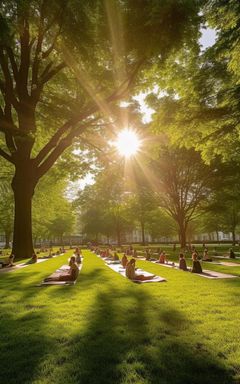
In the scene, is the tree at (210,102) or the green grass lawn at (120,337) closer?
the green grass lawn at (120,337)

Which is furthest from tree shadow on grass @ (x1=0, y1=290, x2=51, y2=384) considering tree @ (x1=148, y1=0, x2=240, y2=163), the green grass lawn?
tree @ (x1=148, y1=0, x2=240, y2=163)

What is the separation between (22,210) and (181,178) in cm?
2004

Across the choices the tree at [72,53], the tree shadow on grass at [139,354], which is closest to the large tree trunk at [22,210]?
the tree at [72,53]

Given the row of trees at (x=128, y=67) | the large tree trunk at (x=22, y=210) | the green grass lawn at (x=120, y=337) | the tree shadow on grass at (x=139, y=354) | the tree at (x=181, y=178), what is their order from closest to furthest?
the tree shadow on grass at (x=139, y=354)
the green grass lawn at (x=120, y=337)
the row of trees at (x=128, y=67)
the large tree trunk at (x=22, y=210)
the tree at (x=181, y=178)

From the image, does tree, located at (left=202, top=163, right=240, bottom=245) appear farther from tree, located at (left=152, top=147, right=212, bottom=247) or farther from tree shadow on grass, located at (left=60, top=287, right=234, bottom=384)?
tree shadow on grass, located at (left=60, top=287, right=234, bottom=384)

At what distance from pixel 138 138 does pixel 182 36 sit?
11479 mm

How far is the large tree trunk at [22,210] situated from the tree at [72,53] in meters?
0.07

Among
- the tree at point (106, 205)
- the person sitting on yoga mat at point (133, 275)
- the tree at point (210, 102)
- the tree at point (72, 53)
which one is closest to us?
the tree at point (210, 102)

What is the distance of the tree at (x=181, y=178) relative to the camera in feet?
112

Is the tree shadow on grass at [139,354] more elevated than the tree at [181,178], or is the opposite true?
the tree at [181,178]

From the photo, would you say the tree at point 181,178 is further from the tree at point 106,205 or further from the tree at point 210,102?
the tree at point 210,102

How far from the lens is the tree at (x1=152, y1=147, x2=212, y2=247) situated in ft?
112

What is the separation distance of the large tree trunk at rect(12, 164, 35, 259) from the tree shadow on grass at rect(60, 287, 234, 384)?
651 inches

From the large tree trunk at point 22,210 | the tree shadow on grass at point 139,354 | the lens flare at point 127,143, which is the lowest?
the tree shadow on grass at point 139,354
